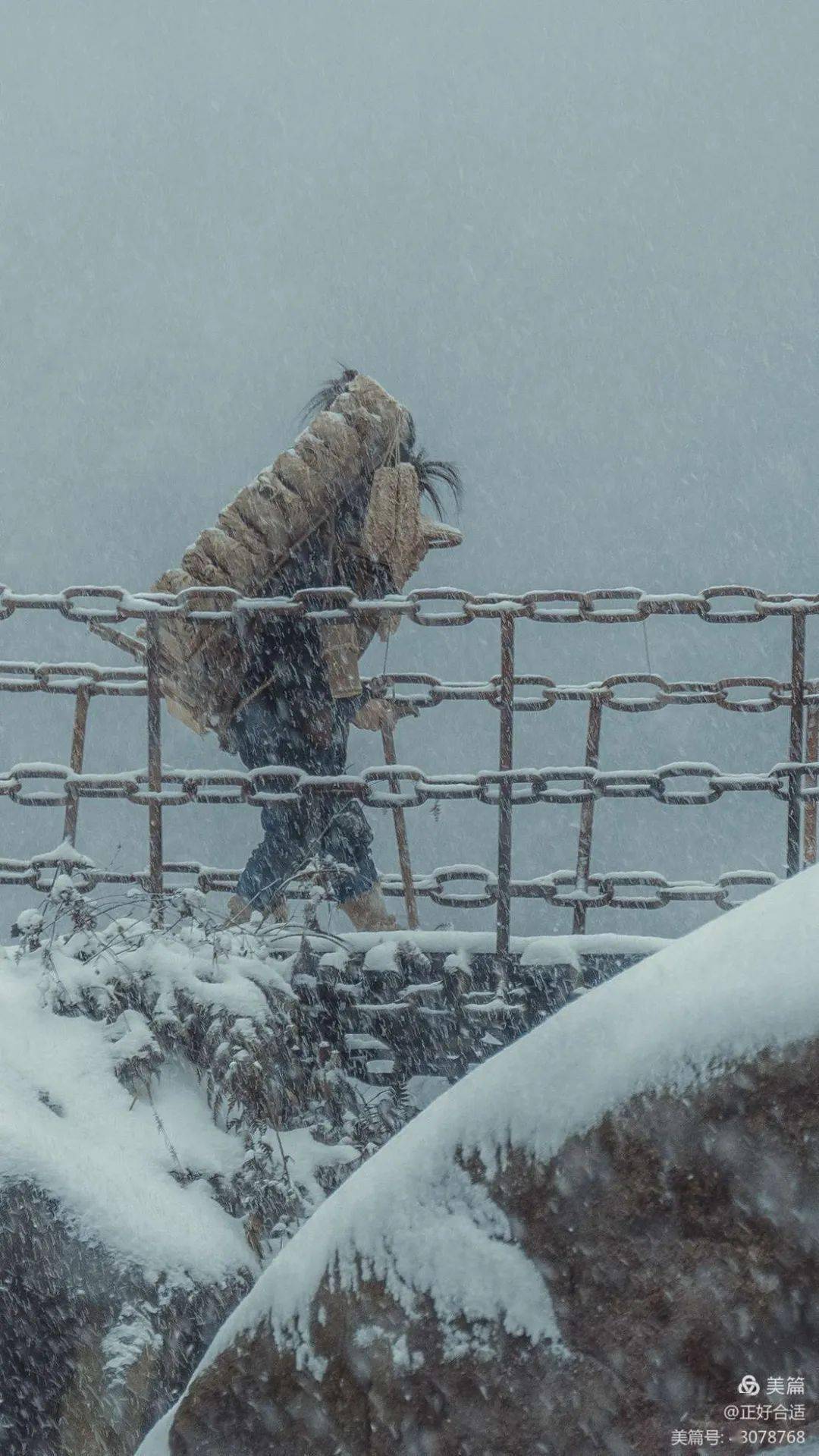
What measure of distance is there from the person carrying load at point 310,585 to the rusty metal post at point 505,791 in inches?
20.6

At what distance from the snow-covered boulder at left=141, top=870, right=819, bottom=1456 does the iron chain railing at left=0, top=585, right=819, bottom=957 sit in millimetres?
1931

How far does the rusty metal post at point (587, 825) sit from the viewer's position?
13.5 feet

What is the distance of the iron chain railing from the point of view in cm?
375

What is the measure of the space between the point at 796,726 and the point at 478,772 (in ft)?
3.25

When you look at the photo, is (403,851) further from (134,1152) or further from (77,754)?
(134,1152)

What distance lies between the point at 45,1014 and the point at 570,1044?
1837 millimetres

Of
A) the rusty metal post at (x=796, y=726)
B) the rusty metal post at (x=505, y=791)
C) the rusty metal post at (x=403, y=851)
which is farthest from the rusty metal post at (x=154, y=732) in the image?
the rusty metal post at (x=796, y=726)

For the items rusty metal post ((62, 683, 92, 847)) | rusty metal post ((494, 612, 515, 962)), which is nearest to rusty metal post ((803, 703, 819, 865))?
rusty metal post ((494, 612, 515, 962))

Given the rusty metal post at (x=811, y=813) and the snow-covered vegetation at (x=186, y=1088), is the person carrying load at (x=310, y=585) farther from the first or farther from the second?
the rusty metal post at (x=811, y=813)

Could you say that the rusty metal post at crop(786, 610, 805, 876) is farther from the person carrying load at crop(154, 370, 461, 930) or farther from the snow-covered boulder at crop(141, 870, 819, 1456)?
the snow-covered boulder at crop(141, 870, 819, 1456)

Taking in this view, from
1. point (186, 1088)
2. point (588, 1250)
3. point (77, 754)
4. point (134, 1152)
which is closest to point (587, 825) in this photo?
point (77, 754)

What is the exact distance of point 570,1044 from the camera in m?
1.81

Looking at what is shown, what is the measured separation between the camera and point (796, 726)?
3846mm

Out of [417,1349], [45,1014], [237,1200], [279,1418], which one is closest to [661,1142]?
[417,1349]
